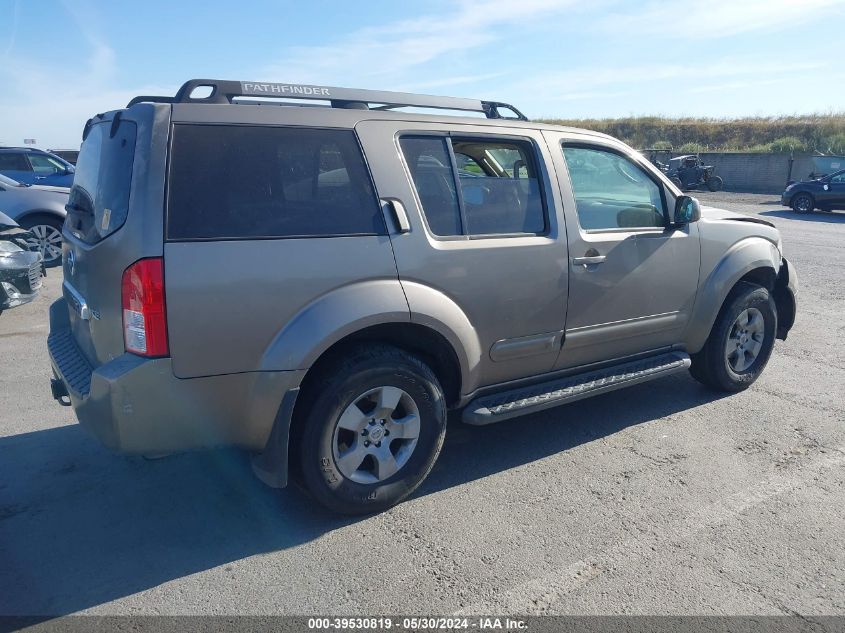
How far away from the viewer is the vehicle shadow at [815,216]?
63.4 ft

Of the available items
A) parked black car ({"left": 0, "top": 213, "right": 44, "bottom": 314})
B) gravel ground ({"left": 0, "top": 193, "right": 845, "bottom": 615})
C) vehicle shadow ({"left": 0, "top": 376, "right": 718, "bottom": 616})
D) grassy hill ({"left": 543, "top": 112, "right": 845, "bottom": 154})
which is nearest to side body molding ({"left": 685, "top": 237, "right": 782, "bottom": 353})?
gravel ground ({"left": 0, "top": 193, "right": 845, "bottom": 615})

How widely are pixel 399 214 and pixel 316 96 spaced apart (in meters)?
0.77

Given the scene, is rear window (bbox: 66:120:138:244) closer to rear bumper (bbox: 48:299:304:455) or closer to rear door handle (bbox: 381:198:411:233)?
rear bumper (bbox: 48:299:304:455)

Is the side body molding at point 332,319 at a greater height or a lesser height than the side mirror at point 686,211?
lesser

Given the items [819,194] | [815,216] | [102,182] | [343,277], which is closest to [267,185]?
[343,277]

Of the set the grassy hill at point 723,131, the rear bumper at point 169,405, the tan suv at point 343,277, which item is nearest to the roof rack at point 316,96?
the tan suv at point 343,277

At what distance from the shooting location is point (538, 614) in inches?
109

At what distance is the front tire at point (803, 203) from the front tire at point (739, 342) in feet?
59.9

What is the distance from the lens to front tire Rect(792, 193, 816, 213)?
2097 centimetres

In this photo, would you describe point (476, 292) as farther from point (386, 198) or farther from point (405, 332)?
point (386, 198)

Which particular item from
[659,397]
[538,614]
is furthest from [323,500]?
[659,397]

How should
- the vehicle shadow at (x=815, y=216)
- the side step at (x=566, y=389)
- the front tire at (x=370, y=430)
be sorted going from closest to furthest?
the front tire at (x=370, y=430)
the side step at (x=566, y=389)
the vehicle shadow at (x=815, y=216)

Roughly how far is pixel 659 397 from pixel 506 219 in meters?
2.20

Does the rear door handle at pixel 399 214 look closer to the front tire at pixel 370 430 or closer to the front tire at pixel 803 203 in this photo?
the front tire at pixel 370 430
